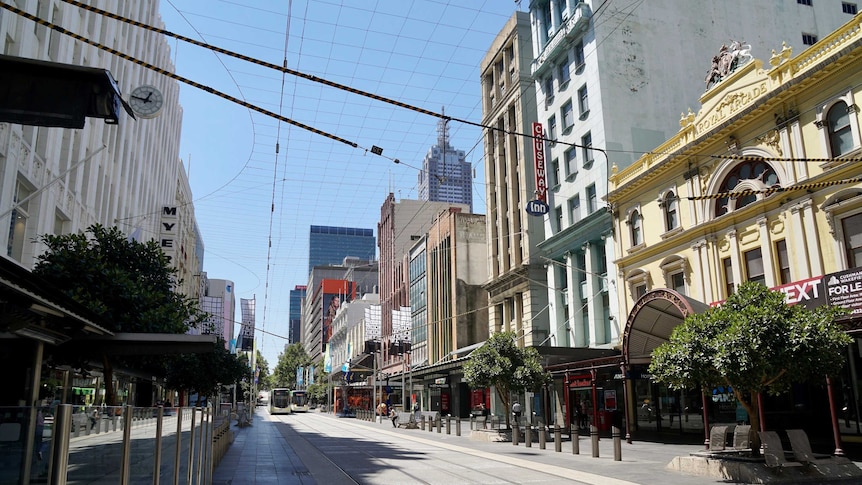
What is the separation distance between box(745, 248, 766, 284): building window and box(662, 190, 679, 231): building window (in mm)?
4583

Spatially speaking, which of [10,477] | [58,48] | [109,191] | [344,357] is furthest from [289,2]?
[344,357]

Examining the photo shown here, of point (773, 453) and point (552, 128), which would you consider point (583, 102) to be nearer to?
point (552, 128)

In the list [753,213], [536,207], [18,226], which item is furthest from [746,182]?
[18,226]

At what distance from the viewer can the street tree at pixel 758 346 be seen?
14.7 metres

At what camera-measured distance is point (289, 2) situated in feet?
45.0

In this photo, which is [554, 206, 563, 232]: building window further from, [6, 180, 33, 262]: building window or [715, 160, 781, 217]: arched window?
[6, 180, 33, 262]: building window

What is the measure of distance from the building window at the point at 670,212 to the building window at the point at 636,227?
203 cm

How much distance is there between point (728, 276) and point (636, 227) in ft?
22.0

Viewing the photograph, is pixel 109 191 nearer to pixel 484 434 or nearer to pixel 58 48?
pixel 58 48

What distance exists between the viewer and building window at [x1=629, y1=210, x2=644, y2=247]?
32.7 metres

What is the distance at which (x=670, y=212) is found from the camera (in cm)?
3064

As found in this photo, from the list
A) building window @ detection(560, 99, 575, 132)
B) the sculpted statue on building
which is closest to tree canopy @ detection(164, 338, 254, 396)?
building window @ detection(560, 99, 575, 132)

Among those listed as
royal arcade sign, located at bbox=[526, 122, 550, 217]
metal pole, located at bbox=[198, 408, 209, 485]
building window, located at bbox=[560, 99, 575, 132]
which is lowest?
metal pole, located at bbox=[198, 408, 209, 485]

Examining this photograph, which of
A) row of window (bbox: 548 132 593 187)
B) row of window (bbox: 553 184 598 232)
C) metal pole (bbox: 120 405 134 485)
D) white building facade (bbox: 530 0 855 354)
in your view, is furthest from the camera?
row of window (bbox: 548 132 593 187)
